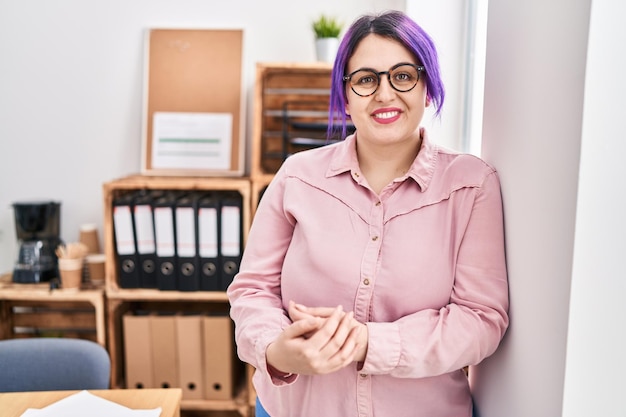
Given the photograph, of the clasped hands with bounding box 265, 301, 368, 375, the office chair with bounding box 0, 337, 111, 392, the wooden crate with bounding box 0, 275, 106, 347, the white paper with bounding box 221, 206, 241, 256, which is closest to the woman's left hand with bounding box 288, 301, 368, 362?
the clasped hands with bounding box 265, 301, 368, 375

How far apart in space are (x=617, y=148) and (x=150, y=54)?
2.28 meters

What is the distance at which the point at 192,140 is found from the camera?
8.46 ft

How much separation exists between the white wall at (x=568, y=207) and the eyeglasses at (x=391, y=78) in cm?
21

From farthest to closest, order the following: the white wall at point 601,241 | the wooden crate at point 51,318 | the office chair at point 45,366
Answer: the wooden crate at point 51,318
the office chair at point 45,366
the white wall at point 601,241

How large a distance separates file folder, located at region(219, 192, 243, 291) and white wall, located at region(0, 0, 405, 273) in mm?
533

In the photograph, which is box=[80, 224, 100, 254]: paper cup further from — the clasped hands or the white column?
the white column

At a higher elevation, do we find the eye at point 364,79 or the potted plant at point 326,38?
the potted plant at point 326,38

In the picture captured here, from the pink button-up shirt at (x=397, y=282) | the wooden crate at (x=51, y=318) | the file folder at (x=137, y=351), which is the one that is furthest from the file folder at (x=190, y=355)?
the pink button-up shirt at (x=397, y=282)

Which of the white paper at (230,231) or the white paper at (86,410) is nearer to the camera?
the white paper at (86,410)

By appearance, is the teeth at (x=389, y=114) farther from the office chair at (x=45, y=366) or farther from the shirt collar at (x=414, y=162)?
the office chair at (x=45, y=366)

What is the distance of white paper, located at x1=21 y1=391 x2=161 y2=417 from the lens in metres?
1.32

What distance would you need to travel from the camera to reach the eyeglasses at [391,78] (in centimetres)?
113

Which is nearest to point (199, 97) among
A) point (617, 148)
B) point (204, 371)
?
point (204, 371)

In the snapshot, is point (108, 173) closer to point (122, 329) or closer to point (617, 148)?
point (122, 329)
